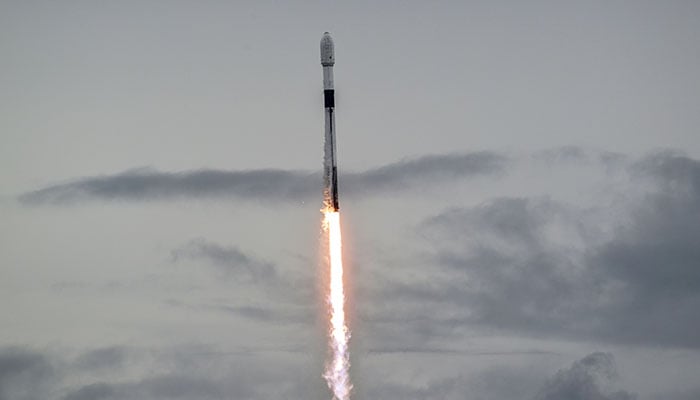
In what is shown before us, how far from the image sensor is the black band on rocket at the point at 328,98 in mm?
158750

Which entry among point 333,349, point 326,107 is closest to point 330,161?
point 326,107

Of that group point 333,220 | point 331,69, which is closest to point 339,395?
point 333,220

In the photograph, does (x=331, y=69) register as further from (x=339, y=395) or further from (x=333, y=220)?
(x=339, y=395)

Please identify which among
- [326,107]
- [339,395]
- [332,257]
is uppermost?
[326,107]

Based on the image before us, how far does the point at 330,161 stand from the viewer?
160 meters

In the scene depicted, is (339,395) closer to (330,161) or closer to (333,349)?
(333,349)

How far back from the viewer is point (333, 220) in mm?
162000

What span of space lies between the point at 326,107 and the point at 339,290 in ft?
56.9

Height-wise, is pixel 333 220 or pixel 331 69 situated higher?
pixel 331 69

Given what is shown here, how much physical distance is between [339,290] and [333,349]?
5.32 metres

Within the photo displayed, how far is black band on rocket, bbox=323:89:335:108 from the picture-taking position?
159 m

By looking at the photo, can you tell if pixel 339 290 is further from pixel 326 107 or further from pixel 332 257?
pixel 326 107

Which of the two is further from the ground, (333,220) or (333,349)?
(333,220)

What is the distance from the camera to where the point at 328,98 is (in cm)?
15888
